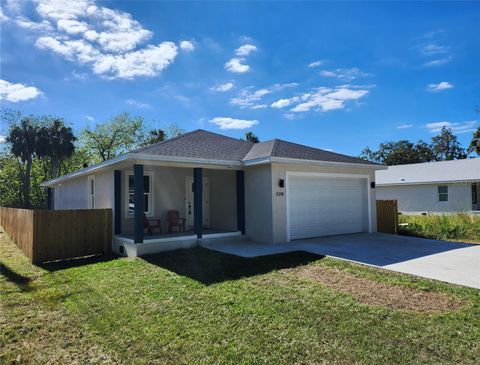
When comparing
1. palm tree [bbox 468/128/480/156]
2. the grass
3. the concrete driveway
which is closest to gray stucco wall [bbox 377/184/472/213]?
the grass

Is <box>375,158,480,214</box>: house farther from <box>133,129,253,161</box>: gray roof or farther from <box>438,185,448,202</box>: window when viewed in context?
<box>133,129,253,161</box>: gray roof

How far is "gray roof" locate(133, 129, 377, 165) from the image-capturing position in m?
10.7

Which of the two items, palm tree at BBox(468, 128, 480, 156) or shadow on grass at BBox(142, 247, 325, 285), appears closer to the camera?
shadow on grass at BBox(142, 247, 325, 285)

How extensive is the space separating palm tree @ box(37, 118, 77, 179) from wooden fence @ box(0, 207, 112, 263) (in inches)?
1168

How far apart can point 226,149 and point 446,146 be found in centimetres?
5400

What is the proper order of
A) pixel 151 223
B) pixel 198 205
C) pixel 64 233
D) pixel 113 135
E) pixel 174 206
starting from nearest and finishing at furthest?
pixel 64 233
pixel 198 205
pixel 151 223
pixel 174 206
pixel 113 135

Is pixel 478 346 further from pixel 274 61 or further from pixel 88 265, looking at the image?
pixel 274 61

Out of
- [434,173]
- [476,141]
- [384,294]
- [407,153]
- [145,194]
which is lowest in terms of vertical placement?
[384,294]

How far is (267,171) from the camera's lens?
10.7 metres

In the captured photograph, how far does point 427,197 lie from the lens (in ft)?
78.8

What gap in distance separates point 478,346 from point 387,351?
1.04 metres

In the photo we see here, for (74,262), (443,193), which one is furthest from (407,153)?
(74,262)

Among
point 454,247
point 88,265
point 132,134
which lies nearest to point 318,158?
point 454,247

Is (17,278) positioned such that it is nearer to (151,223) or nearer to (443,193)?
(151,223)
